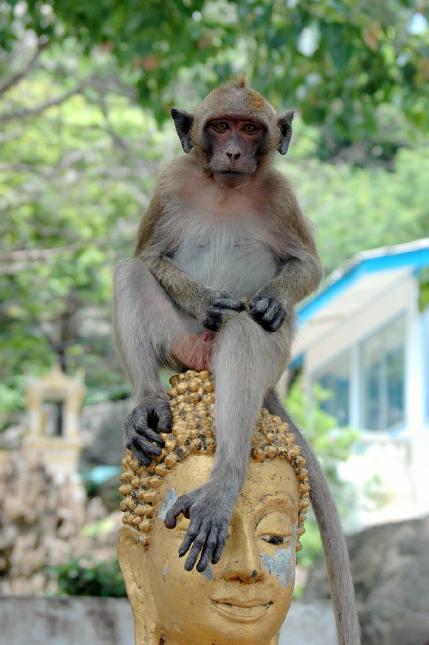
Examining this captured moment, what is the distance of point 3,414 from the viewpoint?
83.1 ft

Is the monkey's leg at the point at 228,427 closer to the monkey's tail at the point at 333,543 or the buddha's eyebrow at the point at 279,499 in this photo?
the buddha's eyebrow at the point at 279,499

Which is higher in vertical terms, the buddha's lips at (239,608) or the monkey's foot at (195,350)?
the monkey's foot at (195,350)

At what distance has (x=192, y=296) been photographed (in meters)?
4.50

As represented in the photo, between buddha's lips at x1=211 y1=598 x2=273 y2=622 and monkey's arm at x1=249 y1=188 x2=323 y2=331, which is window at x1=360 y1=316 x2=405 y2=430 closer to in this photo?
monkey's arm at x1=249 y1=188 x2=323 y2=331

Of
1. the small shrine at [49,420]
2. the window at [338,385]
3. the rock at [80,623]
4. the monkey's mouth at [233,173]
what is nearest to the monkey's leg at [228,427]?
the monkey's mouth at [233,173]

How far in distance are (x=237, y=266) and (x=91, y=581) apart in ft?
17.7

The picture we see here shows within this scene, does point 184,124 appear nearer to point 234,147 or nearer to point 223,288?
point 234,147

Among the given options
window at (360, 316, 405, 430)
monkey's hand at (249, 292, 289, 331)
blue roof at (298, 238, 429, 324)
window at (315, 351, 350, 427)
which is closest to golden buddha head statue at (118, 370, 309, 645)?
monkey's hand at (249, 292, 289, 331)

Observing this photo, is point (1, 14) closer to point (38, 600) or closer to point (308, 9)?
point (308, 9)

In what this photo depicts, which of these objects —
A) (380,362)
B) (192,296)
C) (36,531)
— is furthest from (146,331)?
(380,362)

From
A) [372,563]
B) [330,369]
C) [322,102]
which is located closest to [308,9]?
[322,102]

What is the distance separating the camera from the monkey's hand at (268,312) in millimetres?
4145

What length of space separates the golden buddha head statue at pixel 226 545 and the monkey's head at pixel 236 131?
36.4 inches

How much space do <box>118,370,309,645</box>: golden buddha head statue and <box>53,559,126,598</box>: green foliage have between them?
5.00 meters
